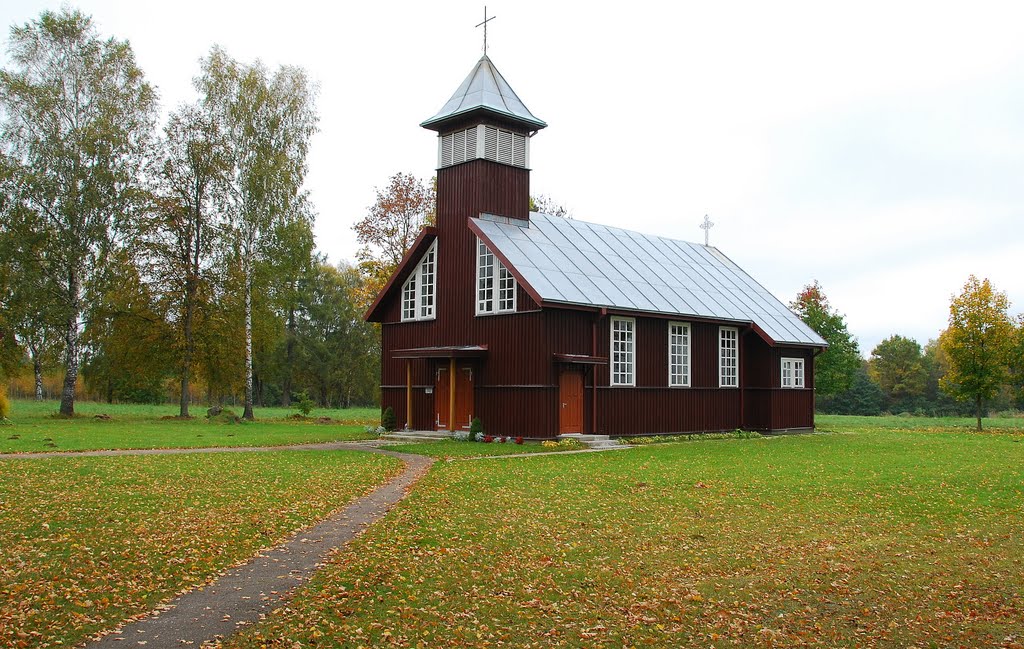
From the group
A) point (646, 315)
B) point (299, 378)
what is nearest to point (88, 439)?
point (646, 315)

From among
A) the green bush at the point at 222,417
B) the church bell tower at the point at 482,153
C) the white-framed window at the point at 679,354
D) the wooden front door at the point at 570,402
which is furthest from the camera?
the green bush at the point at 222,417

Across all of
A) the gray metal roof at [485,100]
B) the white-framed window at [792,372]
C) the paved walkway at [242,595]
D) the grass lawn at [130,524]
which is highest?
the gray metal roof at [485,100]

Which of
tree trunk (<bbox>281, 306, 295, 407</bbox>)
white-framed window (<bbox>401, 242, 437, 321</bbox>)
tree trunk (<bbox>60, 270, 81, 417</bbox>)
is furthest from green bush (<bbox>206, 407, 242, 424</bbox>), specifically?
tree trunk (<bbox>281, 306, 295, 407</bbox>)

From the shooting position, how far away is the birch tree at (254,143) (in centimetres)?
3762

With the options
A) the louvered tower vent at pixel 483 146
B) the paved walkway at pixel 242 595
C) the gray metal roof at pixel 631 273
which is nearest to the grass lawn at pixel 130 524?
the paved walkway at pixel 242 595

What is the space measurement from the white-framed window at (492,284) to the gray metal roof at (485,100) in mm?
4240

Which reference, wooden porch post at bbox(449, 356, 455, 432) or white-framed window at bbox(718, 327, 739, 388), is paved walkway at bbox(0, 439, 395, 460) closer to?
wooden porch post at bbox(449, 356, 455, 432)

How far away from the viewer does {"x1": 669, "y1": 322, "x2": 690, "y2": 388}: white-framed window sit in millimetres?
28609

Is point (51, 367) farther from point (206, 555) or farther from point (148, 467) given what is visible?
point (206, 555)

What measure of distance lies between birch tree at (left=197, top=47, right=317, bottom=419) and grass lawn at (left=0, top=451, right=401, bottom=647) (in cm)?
2053

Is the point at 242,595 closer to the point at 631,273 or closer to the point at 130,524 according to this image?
the point at 130,524

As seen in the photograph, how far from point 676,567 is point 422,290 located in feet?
66.0

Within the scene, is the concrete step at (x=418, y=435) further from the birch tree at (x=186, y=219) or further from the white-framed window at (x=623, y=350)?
the birch tree at (x=186, y=219)

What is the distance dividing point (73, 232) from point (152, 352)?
19.5 ft
